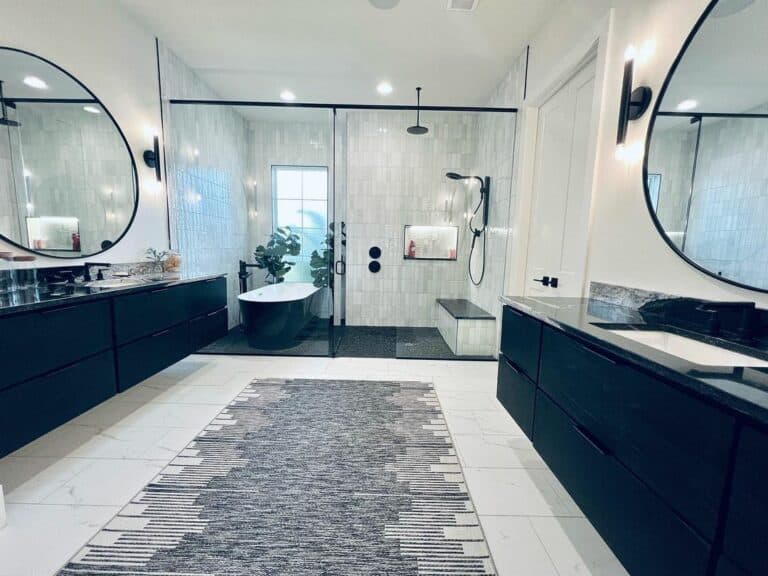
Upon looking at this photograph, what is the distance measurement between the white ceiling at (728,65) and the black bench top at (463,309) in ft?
7.68

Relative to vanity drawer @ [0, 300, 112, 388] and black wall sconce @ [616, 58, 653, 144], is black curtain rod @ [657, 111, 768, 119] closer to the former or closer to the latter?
black wall sconce @ [616, 58, 653, 144]

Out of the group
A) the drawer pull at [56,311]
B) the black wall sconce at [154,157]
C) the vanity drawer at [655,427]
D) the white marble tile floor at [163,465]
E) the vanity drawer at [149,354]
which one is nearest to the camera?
the vanity drawer at [655,427]

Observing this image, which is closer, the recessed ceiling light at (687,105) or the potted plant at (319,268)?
the recessed ceiling light at (687,105)

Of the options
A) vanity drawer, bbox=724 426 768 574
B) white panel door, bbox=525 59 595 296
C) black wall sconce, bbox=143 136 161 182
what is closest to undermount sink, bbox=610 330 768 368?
vanity drawer, bbox=724 426 768 574

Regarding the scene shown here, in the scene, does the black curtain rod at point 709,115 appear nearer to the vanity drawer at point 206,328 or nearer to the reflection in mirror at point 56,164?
the vanity drawer at point 206,328

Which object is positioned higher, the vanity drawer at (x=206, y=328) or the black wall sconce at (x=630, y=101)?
the black wall sconce at (x=630, y=101)

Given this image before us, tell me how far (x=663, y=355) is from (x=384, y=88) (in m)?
3.78

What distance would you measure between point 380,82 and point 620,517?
397cm

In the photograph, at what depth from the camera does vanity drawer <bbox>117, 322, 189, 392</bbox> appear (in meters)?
1.89

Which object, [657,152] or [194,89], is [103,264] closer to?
[194,89]

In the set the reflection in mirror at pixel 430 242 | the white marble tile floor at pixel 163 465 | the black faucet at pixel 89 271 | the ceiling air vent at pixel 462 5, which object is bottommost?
the white marble tile floor at pixel 163 465

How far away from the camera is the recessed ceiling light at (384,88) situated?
3561 millimetres

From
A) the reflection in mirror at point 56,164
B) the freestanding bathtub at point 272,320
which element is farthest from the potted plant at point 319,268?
the reflection in mirror at point 56,164

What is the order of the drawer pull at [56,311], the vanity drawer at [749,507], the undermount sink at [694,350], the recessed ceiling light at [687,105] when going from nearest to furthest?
1. the vanity drawer at [749,507]
2. the undermount sink at [694,350]
3. the recessed ceiling light at [687,105]
4. the drawer pull at [56,311]
